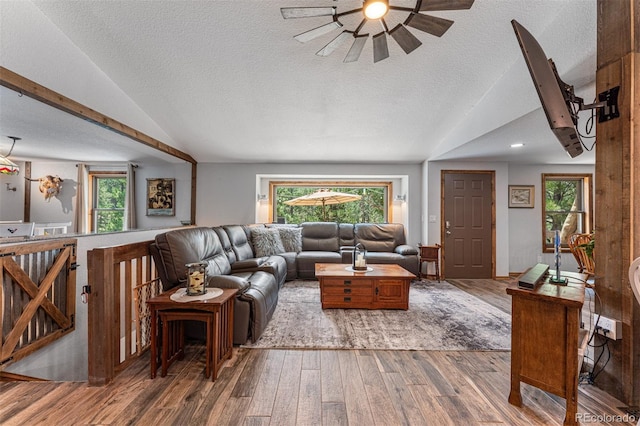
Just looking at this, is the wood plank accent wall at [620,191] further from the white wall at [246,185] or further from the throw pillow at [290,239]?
the throw pillow at [290,239]

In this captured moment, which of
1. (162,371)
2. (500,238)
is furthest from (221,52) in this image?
(500,238)

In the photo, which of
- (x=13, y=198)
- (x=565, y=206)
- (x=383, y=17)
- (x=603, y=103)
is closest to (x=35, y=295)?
(x=383, y=17)

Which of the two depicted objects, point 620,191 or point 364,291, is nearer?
point 620,191

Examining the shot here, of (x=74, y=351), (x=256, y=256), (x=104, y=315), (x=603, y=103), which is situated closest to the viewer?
(x=603, y=103)

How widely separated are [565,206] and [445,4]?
19.3ft

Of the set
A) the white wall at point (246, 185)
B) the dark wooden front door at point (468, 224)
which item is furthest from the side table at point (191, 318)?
the dark wooden front door at point (468, 224)

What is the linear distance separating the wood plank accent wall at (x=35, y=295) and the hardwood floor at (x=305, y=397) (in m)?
0.38

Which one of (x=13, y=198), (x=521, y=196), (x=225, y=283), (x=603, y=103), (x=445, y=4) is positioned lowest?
(x=225, y=283)

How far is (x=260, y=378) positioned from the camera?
1.85 metres

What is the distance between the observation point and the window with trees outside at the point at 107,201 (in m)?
5.32

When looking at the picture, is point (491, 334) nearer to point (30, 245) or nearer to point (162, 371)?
point (162, 371)

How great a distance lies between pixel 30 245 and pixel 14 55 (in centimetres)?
147

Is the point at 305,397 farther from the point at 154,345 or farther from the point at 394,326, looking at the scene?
the point at 394,326

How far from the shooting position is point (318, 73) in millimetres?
2707
